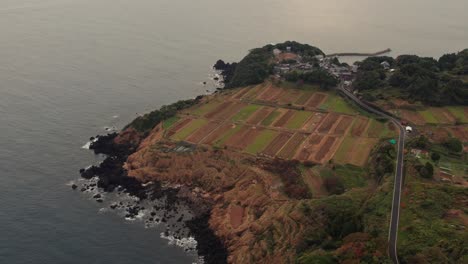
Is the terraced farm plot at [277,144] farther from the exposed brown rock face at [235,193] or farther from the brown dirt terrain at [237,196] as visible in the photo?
the brown dirt terrain at [237,196]

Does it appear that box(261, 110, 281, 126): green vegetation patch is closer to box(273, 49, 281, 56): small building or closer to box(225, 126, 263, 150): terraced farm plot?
box(225, 126, 263, 150): terraced farm plot

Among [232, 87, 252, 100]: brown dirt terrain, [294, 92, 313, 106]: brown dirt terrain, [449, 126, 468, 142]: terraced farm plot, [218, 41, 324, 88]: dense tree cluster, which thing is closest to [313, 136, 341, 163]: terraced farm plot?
[294, 92, 313, 106]: brown dirt terrain

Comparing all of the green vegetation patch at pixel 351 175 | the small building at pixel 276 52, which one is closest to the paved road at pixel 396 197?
the green vegetation patch at pixel 351 175

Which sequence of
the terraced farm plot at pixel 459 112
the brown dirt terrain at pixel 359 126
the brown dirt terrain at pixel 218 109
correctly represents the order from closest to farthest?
the brown dirt terrain at pixel 359 126, the terraced farm plot at pixel 459 112, the brown dirt terrain at pixel 218 109

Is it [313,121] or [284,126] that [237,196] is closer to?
[284,126]

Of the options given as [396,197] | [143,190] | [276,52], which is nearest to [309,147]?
[396,197]

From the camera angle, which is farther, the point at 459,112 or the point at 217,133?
the point at 459,112
